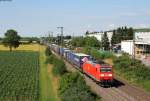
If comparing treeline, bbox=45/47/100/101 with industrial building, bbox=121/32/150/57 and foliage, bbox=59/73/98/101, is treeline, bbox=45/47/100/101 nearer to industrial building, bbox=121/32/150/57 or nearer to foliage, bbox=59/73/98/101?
foliage, bbox=59/73/98/101

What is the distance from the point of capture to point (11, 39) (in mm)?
176875

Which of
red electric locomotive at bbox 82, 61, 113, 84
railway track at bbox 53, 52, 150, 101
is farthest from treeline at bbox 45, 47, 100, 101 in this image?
red electric locomotive at bbox 82, 61, 113, 84

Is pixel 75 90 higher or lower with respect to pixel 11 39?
lower

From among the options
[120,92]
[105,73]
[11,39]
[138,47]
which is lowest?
[120,92]

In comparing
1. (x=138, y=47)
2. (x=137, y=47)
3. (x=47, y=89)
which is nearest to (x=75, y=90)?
(x=47, y=89)

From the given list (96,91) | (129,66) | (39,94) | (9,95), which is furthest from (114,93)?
(129,66)

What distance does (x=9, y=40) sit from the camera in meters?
177

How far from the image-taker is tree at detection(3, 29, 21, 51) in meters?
177

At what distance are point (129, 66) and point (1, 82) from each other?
21.7 metres

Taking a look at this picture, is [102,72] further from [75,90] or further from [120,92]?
[75,90]

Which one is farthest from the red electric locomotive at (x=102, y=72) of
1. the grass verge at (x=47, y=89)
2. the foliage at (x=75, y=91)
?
the grass verge at (x=47, y=89)

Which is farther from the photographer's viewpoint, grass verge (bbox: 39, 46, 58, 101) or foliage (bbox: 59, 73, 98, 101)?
grass verge (bbox: 39, 46, 58, 101)

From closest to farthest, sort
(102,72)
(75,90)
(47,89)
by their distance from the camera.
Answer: (75,90)
(102,72)
(47,89)

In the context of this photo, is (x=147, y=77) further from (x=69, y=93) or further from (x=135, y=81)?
(x=69, y=93)
